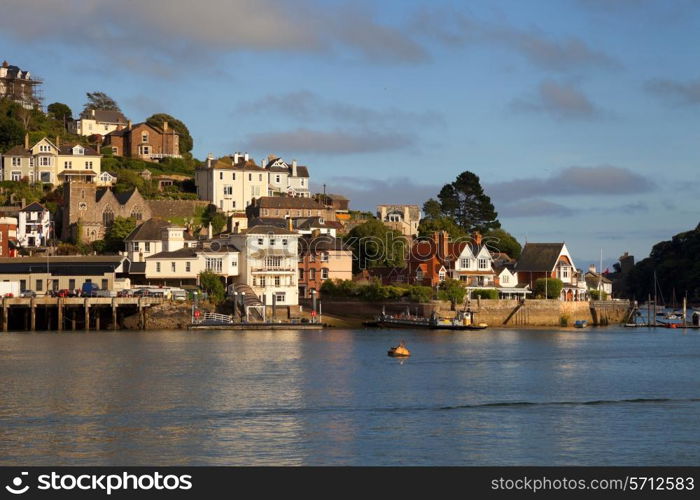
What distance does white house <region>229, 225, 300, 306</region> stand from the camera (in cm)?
10956

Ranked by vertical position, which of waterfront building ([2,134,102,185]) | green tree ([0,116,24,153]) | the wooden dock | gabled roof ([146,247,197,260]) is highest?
green tree ([0,116,24,153])

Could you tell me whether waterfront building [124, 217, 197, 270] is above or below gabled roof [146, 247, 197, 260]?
above

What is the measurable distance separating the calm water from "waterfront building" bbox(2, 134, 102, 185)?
45257 millimetres

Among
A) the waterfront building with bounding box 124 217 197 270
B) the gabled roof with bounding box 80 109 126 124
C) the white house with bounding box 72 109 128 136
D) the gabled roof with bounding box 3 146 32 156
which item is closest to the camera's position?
the waterfront building with bounding box 124 217 197 270

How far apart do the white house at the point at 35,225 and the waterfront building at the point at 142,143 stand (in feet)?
73.4

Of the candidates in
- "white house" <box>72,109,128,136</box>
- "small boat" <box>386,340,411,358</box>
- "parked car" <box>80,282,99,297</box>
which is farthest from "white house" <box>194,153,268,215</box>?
"small boat" <box>386,340,411,358</box>

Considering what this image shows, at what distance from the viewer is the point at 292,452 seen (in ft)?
138

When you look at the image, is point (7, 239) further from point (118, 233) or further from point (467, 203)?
point (467, 203)

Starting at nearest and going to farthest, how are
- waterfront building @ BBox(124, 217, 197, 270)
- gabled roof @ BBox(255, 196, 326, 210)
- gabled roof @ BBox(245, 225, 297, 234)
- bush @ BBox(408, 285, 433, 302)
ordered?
bush @ BBox(408, 285, 433, 302), gabled roof @ BBox(245, 225, 297, 234), waterfront building @ BBox(124, 217, 197, 270), gabled roof @ BBox(255, 196, 326, 210)

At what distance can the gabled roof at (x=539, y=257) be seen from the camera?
121375 millimetres

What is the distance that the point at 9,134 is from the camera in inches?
5315

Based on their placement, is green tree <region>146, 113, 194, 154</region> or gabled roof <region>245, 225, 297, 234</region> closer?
gabled roof <region>245, 225, 297, 234</region>

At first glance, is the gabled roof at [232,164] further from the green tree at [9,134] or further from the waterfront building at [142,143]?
the green tree at [9,134]

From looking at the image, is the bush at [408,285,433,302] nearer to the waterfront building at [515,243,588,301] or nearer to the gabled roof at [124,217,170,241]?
the waterfront building at [515,243,588,301]
